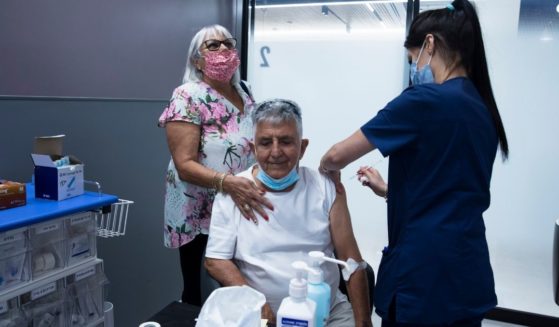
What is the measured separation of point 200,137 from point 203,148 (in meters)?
0.05

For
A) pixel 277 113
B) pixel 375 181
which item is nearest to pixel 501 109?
pixel 375 181

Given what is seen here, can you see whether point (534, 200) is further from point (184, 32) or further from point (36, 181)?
point (36, 181)

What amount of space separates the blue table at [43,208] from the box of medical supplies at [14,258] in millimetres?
52

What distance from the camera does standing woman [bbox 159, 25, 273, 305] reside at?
5.43ft

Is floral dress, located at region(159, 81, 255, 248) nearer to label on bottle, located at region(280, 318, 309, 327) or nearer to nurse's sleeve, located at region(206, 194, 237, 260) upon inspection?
nurse's sleeve, located at region(206, 194, 237, 260)

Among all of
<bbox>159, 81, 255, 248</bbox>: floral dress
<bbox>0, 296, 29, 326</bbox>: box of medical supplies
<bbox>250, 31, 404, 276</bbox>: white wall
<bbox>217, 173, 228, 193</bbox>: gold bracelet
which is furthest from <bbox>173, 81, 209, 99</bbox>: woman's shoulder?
<bbox>250, 31, 404, 276</bbox>: white wall

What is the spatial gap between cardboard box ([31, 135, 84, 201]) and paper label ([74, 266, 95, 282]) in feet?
0.85

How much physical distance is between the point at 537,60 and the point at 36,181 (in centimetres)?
270

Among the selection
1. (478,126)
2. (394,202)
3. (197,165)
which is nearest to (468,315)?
(394,202)

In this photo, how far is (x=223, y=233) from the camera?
1319mm

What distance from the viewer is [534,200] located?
8.66ft

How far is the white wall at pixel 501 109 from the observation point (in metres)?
2.57

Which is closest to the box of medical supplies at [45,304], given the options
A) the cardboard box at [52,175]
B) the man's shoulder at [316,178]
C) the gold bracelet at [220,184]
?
the cardboard box at [52,175]

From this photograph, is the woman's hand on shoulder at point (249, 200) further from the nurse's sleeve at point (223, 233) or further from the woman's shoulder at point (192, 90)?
the woman's shoulder at point (192, 90)
